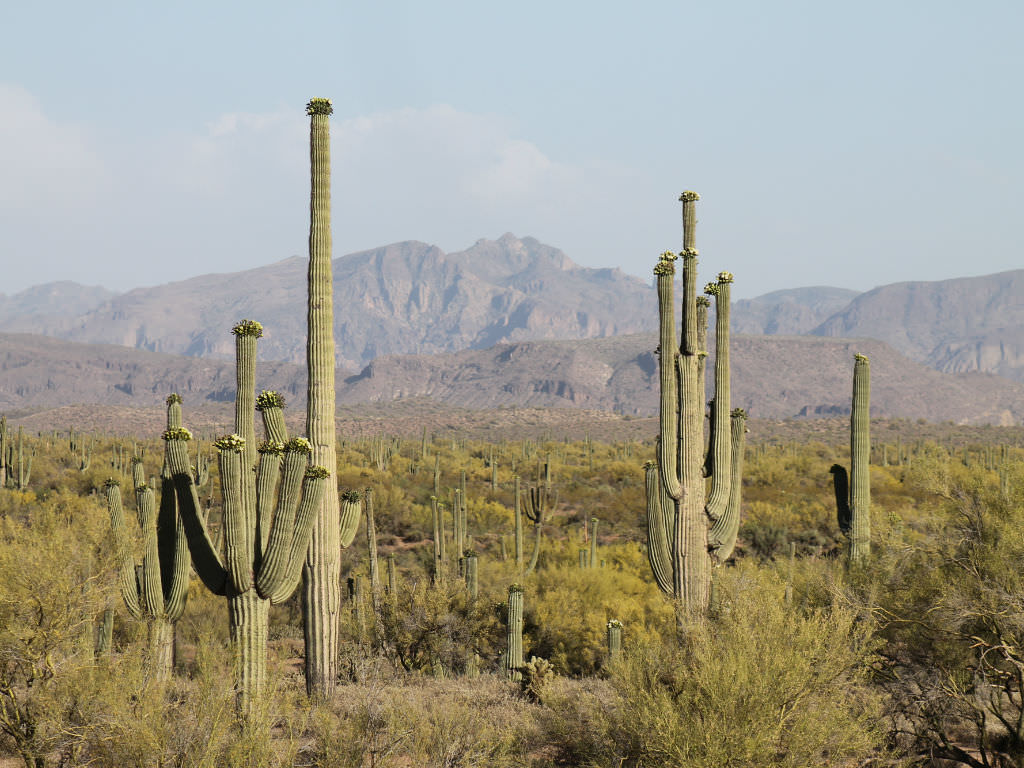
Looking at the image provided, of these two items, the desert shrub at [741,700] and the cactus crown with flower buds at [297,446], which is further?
the cactus crown with flower buds at [297,446]

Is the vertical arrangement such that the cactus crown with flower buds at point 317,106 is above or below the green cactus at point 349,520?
above

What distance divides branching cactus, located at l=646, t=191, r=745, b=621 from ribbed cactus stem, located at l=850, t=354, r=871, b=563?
2889 mm

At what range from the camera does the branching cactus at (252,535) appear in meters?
8.46

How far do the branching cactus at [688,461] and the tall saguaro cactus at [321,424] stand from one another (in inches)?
168

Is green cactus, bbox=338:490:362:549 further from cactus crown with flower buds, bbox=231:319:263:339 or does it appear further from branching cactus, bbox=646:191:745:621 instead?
branching cactus, bbox=646:191:745:621

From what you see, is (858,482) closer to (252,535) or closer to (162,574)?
(252,535)

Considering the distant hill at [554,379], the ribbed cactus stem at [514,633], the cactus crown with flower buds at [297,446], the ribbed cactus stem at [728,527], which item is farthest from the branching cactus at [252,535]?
the distant hill at [554,379]

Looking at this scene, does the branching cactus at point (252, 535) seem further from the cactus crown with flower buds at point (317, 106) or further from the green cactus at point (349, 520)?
the cactus crown with flower buds at point (317, 106)

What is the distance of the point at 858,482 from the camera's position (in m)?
14.6

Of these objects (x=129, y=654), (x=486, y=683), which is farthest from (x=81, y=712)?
(x=486, y=683)

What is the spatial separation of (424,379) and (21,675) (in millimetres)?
165497

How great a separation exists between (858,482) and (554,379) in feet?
481

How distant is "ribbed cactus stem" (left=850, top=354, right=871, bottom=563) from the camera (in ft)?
46.1

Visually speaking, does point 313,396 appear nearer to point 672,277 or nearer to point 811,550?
point 672,277
